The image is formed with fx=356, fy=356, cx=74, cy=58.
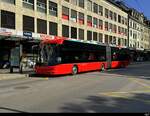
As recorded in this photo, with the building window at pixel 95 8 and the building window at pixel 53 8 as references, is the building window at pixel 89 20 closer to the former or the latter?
A: the building window at pixel 95 8

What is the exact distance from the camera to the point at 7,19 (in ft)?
131

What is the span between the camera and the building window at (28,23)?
4362cm

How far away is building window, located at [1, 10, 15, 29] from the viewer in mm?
39188

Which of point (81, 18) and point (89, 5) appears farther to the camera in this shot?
point (89, 5)

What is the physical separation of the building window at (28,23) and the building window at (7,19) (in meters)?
2.57

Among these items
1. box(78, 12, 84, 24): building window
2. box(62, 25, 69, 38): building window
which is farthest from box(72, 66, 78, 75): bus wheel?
box(78, 12, 84, 24): building window

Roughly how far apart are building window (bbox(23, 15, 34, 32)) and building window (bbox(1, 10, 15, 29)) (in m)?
2.57

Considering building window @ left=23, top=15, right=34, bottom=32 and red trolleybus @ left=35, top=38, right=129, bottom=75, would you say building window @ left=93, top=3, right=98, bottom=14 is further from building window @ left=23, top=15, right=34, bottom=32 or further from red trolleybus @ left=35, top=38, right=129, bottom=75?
red trolleybus @ left=35, top=38, right=129, bottom=75

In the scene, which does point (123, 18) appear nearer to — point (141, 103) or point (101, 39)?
point (101, 39)

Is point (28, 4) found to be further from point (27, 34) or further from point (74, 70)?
point (74, 70)

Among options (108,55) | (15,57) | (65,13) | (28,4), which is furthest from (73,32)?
(15,57)

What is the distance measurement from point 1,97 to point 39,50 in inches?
508

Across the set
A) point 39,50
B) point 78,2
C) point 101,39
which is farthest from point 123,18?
point 39,50

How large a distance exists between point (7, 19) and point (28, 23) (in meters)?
4.73
